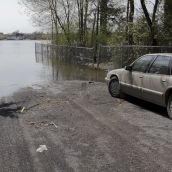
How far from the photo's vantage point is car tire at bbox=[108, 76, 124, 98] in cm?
1171

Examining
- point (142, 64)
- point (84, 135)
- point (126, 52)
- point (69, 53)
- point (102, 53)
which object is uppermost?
point (142, 64)

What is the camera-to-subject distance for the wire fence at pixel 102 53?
60.4 feet

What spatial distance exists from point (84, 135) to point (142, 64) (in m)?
3.72

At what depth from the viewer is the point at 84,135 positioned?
24.2 ft

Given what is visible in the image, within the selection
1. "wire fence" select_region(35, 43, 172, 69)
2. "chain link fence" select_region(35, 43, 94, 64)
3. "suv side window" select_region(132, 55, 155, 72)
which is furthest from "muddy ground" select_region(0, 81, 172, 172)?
"chain link fence" select_region(35, 43, 94, 64)

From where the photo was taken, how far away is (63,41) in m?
38.2

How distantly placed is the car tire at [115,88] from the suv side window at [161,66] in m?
1.97

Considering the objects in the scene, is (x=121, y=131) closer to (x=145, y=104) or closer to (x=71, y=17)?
(x=145, y=104)

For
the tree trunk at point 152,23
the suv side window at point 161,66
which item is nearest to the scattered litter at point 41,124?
the suv side window at point 161,66

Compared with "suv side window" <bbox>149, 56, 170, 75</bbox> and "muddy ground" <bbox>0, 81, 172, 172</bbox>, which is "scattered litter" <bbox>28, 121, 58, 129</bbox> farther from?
"suv side window" <bbox>149, 56, 170, 75</bbox>

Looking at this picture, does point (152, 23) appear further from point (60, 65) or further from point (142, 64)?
point (142, 64)

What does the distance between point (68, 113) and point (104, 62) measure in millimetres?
14465

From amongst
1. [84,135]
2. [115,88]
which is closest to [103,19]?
[115,88]

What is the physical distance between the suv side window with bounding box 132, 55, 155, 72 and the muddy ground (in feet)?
3.20
